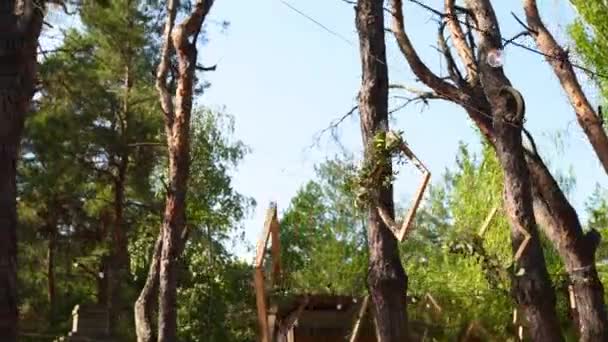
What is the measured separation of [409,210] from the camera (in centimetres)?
783

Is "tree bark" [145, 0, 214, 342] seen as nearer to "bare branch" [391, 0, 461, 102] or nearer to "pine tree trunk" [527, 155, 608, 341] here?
"bare branch" [391, 0, 461, 102]

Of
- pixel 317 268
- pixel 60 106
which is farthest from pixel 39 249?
pixel 317 268

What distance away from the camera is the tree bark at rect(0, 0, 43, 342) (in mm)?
5645

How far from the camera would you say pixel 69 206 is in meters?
24.7

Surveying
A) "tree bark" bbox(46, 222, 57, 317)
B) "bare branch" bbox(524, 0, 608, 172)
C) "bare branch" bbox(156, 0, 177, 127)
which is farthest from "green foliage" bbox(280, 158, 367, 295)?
"bare branch" bbox(524, 0, 608, 172)

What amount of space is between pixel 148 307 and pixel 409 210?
7458 mm

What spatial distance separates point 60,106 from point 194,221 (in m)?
6.27

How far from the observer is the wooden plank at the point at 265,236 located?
7742 mm

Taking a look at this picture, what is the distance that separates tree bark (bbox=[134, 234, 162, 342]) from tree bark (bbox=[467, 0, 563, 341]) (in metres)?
6.19

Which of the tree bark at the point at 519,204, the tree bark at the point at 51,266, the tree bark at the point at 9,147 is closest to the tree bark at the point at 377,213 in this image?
the tree bark at the point at 519,204

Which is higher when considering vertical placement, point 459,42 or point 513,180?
point 459,42

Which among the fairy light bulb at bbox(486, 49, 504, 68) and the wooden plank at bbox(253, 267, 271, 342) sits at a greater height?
the fairy light bulb at bbox(486, 49, 504, 68)

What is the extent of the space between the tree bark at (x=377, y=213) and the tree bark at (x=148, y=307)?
636 cm

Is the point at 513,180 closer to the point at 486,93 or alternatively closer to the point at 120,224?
the point at 486,93
